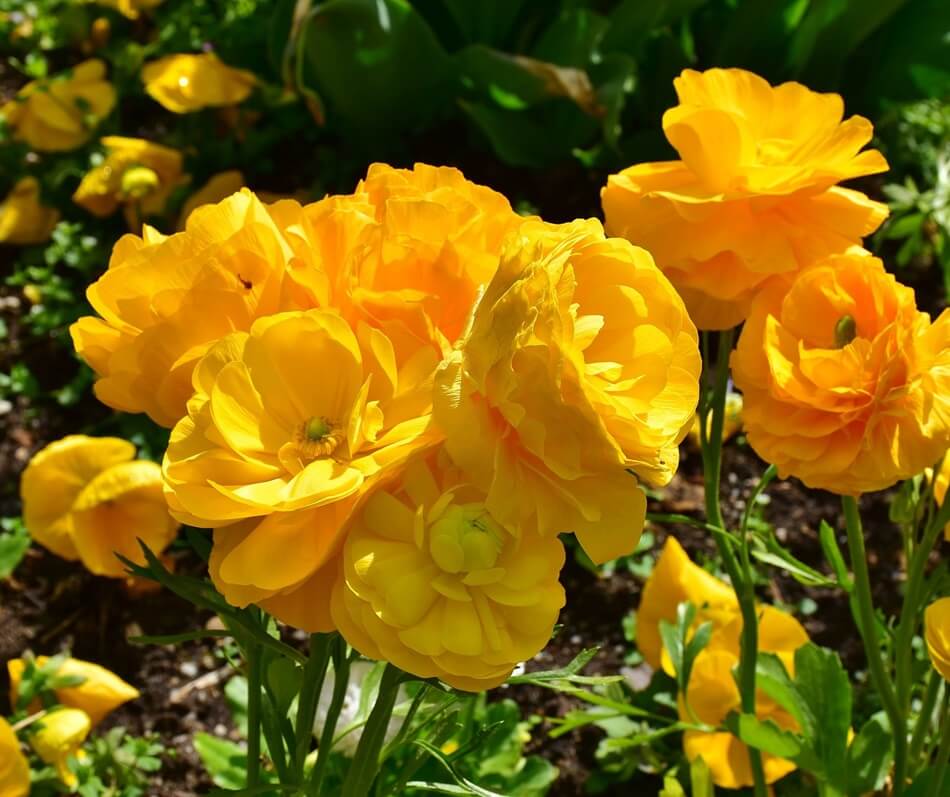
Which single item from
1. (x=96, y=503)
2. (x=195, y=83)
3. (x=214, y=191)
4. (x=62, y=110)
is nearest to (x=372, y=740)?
(x=96, y=503)

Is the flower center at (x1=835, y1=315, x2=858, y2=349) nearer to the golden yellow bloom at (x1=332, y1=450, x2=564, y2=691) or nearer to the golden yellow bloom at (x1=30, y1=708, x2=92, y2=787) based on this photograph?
the golden yellow bloom at (x1=332, y1=450, x2=564, y2=691)

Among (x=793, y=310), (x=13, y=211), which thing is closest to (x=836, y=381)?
(x=793, y=310)

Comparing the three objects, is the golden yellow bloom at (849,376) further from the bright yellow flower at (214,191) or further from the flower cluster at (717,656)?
the bright yellow flower at (214,191)

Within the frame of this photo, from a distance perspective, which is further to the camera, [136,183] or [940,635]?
[136,183]

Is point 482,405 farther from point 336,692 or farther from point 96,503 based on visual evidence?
point 96,503

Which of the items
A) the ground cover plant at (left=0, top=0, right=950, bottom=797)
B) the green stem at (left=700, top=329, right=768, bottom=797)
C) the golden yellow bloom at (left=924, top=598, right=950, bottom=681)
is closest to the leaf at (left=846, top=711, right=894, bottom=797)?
the ground cover plant at (left=0, top=0, right=950, bottom=797)

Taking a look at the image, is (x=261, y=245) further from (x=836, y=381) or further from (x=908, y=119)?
(x=908, y=119)

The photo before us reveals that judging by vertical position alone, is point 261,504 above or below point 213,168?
above
